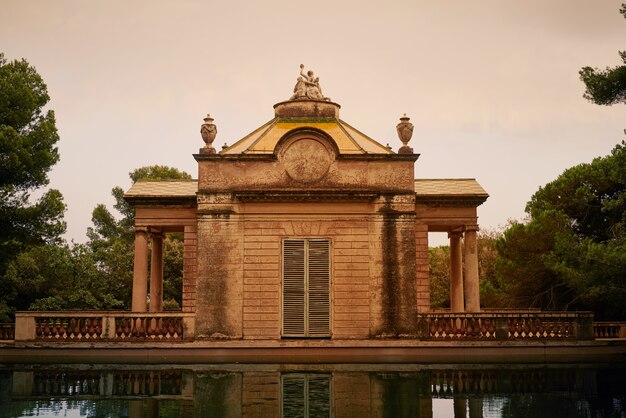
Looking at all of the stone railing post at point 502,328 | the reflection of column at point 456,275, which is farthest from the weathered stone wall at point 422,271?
the reflection of column at point 456,275

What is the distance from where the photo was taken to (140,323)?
2203 centimetres

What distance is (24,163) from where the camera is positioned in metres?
28.7

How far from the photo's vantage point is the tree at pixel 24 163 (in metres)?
28.4

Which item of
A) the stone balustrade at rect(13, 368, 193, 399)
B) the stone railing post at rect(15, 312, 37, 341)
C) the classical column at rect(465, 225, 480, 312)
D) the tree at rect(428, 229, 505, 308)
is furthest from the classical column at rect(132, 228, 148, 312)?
the tree at rect(428, 229, 505, 308)

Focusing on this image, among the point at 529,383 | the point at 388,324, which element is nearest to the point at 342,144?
the point at 388,324

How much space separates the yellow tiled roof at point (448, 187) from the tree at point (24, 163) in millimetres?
15760

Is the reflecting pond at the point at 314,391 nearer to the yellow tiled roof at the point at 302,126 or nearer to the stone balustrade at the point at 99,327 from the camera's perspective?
the stone balustrade at the point at 99,327

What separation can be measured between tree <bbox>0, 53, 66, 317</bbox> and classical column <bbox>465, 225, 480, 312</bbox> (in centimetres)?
1750

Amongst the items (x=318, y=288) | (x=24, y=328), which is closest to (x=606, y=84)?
(x=318, y=288)

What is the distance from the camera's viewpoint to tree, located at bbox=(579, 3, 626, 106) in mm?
19953

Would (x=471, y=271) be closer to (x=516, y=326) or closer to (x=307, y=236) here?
(x=516, y=326)

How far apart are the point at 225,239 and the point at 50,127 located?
12.2 m

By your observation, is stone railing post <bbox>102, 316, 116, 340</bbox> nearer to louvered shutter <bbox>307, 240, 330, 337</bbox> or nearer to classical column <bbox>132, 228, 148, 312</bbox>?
classical column <bbox>132, 228, 148, 312</bbox>

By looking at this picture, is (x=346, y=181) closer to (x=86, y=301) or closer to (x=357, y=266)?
(x=357, y=266)
